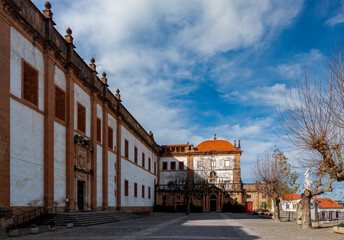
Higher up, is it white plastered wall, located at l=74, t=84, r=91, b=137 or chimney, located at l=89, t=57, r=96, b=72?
chimney, located at l=89, t=57, r=96, b=72

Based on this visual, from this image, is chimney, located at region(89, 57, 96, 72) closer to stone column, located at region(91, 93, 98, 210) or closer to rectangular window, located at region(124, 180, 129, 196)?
stone column, located at region(91, 93, 98, 210)

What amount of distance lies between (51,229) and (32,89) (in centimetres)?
733

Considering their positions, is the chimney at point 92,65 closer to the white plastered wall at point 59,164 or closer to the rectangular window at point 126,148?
the white plastered wall at point 59,164

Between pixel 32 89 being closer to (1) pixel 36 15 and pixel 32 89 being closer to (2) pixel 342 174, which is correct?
(1) pixel 36 15

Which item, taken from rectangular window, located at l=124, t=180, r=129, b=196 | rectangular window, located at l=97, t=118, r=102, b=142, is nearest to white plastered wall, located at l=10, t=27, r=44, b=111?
rectangular window, located at l=97, t=118, r=102, b=142

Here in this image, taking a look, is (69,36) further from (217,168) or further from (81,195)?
(217,168)

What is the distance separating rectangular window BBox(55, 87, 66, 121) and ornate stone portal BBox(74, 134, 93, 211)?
1948mm

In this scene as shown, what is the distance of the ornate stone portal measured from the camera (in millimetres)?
23125

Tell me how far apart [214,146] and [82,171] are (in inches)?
1530

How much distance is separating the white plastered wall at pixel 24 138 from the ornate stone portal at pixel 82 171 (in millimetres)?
4486

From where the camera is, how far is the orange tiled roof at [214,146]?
58.9m

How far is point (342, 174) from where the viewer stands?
14.3 meters

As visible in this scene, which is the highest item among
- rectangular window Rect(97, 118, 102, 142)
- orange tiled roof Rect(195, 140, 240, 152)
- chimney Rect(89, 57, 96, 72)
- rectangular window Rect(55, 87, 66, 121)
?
chimney Rect(89, 57, 96, 72)

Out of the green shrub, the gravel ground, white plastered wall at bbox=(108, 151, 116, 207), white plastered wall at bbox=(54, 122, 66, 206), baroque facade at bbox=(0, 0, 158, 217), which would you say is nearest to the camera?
the gravel ground
